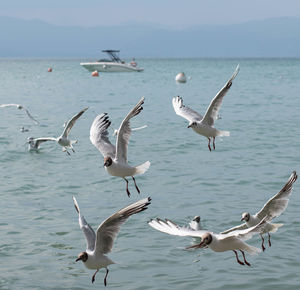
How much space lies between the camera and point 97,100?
Answer: 203 ft

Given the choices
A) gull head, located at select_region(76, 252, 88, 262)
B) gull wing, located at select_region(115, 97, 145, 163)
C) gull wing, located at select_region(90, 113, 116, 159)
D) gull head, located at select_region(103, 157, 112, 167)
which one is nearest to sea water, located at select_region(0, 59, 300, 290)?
gull wing, located at select_region(90, 113, 116, 159)

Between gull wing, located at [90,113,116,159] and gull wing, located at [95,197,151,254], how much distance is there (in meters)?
2.39

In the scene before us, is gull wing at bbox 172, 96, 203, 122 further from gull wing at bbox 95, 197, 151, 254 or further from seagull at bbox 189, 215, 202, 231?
gull wing at bbox 95, 197, 151, 254

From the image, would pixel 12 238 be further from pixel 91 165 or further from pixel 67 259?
pixel 91 165

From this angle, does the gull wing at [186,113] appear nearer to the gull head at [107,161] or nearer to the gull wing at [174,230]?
the gull head at [107,161]

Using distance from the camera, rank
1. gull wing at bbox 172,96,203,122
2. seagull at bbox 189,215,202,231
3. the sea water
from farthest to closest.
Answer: seagull at bbox 189,215,202,231 < the sea water < gull wing at bbox 172,96,203,122

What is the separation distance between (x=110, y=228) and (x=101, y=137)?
11.7 ft

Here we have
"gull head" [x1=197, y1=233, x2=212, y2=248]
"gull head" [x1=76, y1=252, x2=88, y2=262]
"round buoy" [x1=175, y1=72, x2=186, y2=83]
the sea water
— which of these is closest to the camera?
"gull head" [x1=197, y1=233, x2=212, y2=248]

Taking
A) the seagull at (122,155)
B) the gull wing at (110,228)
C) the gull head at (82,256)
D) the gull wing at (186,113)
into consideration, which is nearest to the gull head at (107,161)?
the seagull at (122,155)

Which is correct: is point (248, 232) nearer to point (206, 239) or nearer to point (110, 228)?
point (206, 239)

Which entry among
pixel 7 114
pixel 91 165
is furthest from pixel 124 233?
pixel 7 114

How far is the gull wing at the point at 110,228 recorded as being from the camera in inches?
336

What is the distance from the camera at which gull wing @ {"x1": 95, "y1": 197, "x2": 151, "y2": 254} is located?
853cm

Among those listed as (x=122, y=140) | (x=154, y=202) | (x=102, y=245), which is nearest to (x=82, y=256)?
(x=102, y=245)
